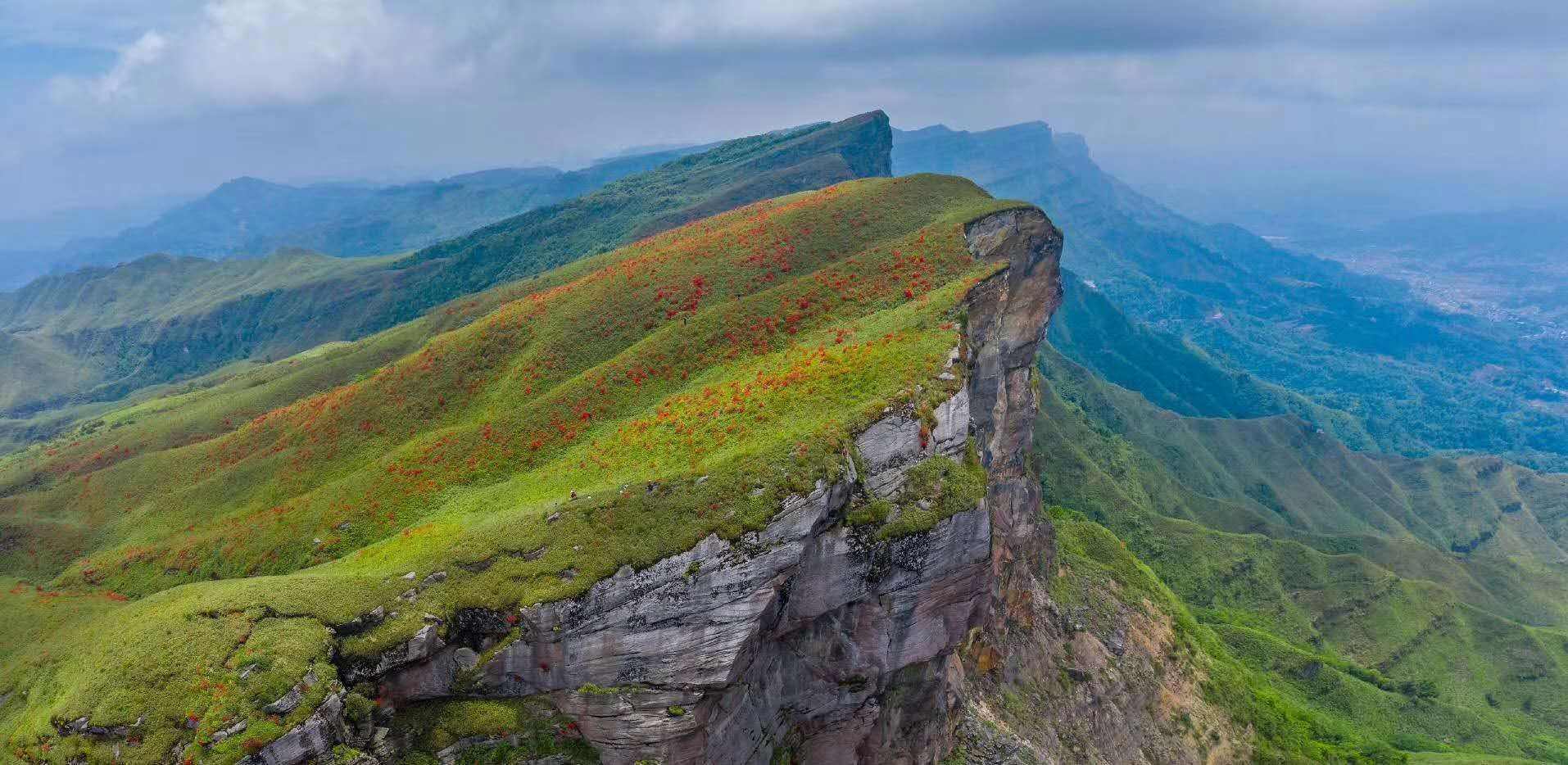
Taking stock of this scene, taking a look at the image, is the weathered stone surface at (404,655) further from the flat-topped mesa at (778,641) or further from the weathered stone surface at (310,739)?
the weathered stone surface at (310,739)

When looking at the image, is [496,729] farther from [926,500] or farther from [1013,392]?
[1013,392]

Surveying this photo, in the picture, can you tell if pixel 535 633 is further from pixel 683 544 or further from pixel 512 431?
pixel 512 431

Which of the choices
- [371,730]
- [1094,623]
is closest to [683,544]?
[371,730]

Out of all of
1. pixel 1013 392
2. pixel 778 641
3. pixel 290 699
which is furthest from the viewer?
pixel 1013 392

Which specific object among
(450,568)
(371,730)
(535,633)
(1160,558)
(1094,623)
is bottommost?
(1160,558)

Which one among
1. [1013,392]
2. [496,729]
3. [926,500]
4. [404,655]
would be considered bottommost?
[496,729]

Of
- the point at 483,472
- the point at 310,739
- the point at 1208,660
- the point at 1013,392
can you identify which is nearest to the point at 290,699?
the point at 310,739

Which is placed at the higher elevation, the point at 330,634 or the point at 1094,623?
the point at 330,634
